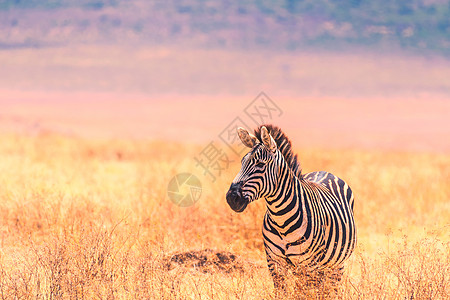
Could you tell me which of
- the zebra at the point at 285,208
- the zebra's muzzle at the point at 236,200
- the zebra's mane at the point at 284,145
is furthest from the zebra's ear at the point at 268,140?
the zebra's muzzle at the point at 236,200

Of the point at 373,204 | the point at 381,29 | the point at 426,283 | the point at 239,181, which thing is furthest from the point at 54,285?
the point at 381,29

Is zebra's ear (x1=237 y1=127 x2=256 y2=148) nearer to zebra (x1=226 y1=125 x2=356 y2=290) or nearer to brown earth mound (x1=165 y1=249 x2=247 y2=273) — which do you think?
zebra (x1=226 y1=125 x2=356 y2=290)

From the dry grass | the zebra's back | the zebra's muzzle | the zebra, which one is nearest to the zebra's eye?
the zebra

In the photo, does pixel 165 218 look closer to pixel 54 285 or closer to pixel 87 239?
pixel 87 239

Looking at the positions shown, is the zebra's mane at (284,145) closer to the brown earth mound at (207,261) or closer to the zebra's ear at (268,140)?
the zebra's ear at (268,140)

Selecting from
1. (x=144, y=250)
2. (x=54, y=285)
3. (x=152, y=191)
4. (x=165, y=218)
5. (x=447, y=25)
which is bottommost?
(x=54, y=285)

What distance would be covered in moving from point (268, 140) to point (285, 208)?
0.68 m

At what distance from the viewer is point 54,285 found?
573cm

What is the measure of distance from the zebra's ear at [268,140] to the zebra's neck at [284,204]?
24 cm

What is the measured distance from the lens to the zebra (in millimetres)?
5215

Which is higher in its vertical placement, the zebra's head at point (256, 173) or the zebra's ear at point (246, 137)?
the zebra's ear at point (246, 137)

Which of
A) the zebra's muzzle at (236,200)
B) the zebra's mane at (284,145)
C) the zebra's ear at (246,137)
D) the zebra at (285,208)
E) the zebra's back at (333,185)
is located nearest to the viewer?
the zebra's muzzle at (236,200)

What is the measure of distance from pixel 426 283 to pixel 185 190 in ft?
20.0

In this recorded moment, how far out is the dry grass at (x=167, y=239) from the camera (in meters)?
5.77
